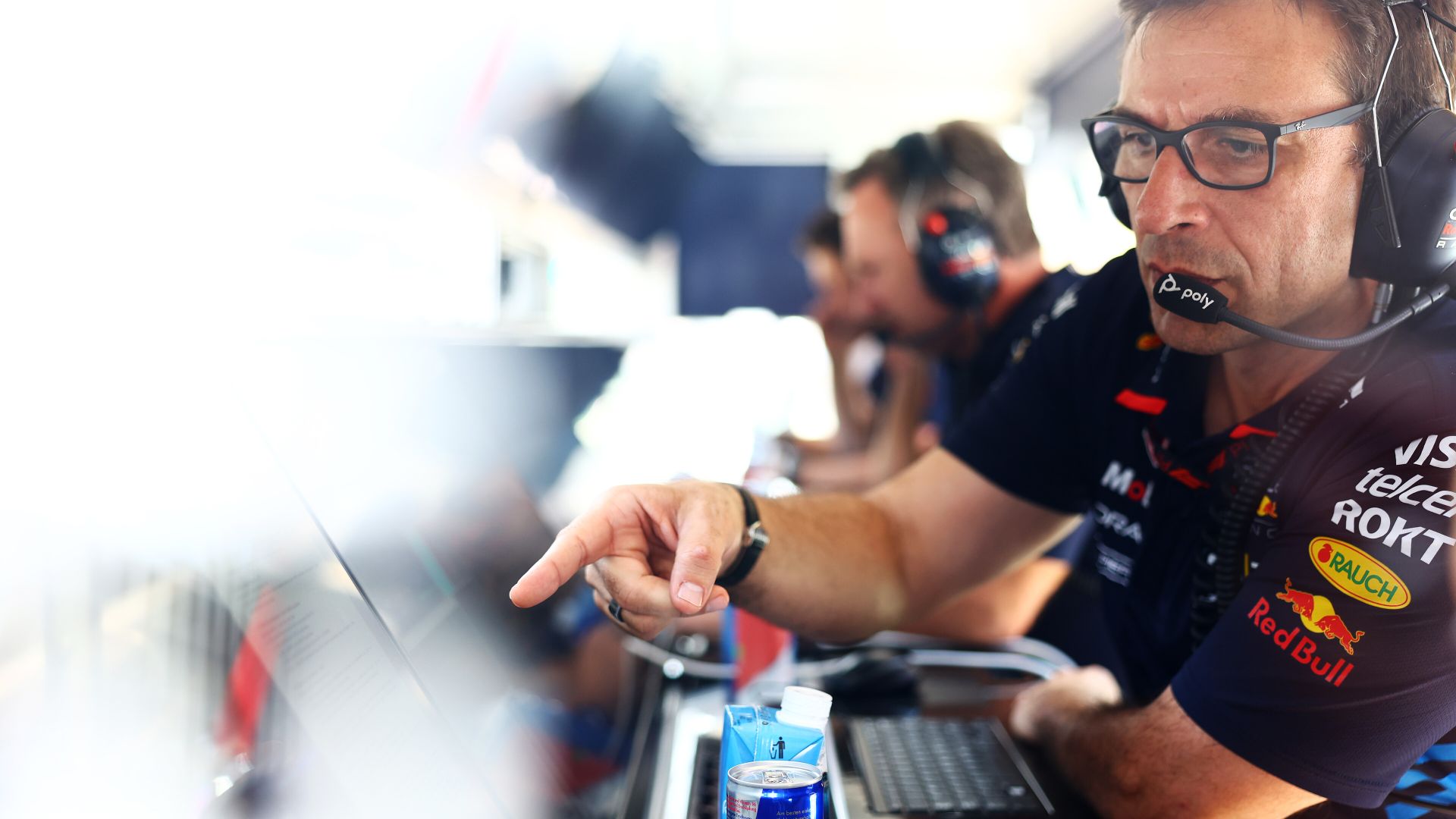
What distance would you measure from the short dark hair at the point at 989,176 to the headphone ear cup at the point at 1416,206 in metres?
1.33

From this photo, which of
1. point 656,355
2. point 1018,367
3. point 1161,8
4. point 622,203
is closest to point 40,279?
point 1161,8

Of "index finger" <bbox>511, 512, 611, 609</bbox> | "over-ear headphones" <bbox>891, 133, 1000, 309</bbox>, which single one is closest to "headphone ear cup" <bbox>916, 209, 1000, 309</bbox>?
"over-ear headphones" <bbox>891, 133, 1000, 309</bbox>

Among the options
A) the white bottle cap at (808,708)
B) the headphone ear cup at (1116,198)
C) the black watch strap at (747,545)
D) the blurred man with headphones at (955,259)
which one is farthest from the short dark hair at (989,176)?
the white bottle cap at (808,708)

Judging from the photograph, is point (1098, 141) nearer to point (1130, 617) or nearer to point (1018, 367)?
point (1018, 367)

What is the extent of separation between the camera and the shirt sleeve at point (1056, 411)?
1144 millimetres

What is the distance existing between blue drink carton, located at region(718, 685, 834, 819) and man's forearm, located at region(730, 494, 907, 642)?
0.97 feet

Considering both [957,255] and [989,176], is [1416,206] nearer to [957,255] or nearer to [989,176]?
[957,255]

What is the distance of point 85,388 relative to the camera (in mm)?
559

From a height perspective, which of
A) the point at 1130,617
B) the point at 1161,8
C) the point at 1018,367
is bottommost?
the point at 1130,617

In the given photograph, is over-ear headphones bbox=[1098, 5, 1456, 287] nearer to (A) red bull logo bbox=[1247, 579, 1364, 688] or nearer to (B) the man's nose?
(B) the man's nose

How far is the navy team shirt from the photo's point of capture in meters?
0.74

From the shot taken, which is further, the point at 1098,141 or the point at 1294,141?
the point at 1098,141

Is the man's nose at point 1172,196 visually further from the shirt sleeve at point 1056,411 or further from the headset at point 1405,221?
the shirt sleeve at point 1056,411

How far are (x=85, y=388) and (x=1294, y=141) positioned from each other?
0.88 meters
